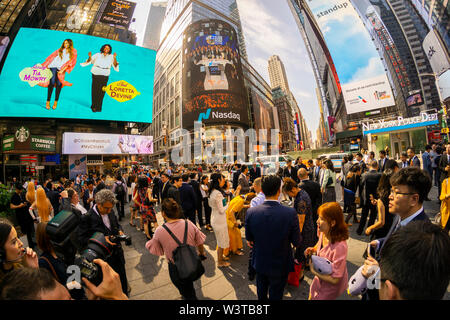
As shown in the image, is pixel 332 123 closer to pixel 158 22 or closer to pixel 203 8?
pixel 203 8

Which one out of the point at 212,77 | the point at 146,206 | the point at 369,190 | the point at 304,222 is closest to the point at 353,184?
the point at 369,190

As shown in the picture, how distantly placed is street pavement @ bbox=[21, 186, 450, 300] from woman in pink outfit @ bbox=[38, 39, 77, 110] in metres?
30.6

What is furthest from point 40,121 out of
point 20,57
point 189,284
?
point 189,284

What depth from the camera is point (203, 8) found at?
64.9 meters

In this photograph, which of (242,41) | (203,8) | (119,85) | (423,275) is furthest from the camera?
(242,41)

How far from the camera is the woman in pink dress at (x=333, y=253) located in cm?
181

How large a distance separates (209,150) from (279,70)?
408 ft

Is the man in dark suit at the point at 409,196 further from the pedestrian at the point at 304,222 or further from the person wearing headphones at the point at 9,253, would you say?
the person wearing headphones at the point at 9,253

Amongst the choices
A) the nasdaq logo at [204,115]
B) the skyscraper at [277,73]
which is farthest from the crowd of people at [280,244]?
the skyscraper at [277,73]

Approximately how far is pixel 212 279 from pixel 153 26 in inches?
6688

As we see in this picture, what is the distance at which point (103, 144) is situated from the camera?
2595 cm

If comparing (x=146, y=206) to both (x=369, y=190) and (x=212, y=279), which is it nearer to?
(x=212, y=279)

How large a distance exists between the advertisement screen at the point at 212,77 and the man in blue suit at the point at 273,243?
52.6 meters

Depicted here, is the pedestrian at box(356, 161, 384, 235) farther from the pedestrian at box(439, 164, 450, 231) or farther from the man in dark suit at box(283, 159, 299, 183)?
the man in dark suit at box(283, 159, 299, 183)
